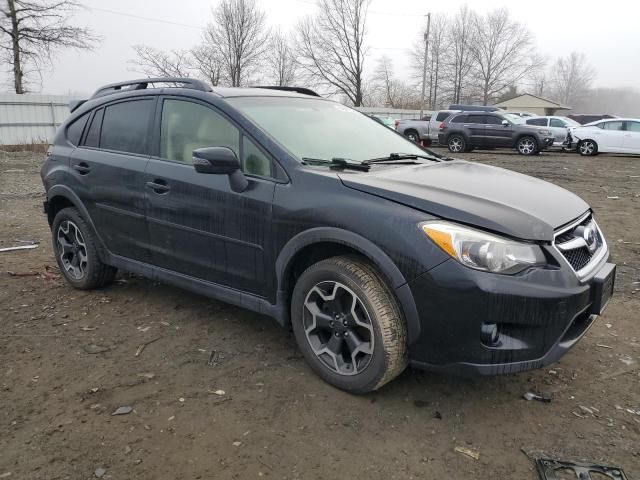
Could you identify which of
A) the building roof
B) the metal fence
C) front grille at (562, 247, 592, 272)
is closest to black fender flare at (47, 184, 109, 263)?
front grille at (562, 247, 592, 272)

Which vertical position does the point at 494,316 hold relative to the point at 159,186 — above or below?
below

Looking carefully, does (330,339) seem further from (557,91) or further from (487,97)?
(557,91)

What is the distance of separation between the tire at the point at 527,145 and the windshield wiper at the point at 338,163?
18350 mm

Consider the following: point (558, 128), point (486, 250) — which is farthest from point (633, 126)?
point (486, 250)

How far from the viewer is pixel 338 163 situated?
10.0 feet

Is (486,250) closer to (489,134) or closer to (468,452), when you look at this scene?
(468,452)

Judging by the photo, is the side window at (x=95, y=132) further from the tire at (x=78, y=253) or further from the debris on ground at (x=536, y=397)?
the debris on ground at (x=536, y=397)

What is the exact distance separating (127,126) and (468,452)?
3287mm

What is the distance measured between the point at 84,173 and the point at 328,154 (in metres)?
2.19

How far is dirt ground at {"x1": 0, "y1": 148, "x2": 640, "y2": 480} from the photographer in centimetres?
233

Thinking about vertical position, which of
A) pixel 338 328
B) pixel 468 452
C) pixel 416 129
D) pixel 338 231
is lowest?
pixel 468 452

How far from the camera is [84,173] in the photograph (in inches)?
165

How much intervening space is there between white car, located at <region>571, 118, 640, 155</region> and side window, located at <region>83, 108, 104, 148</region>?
19.4m

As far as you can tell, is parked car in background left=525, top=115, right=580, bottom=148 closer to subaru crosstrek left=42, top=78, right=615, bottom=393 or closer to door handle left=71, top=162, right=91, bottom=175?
subaru crosstrek left=42, top=78, right=615, bottom=393
